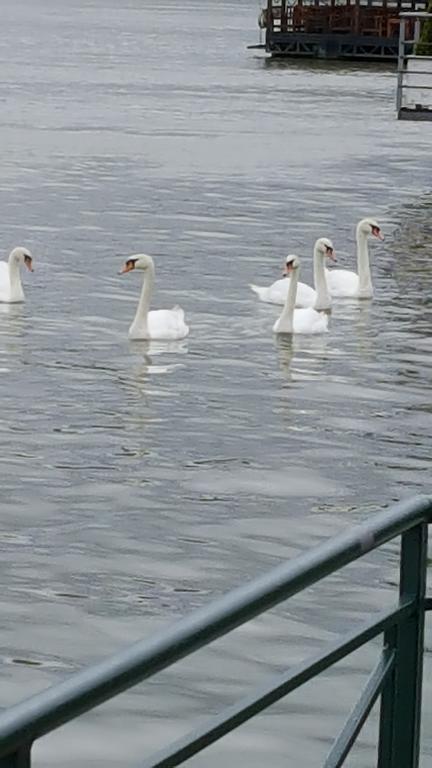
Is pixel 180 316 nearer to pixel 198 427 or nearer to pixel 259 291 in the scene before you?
pixel 259 291

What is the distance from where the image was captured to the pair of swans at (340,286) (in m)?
19.2

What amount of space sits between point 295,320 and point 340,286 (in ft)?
8.42

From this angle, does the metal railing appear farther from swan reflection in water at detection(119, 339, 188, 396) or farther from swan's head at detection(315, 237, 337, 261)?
swan's head at detection(315, 237, 337, 261)

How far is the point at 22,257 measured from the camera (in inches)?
760

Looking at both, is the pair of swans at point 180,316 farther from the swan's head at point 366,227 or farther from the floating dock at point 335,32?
the floating dock at point 335,32

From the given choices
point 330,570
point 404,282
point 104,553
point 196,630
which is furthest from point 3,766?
point 404,282

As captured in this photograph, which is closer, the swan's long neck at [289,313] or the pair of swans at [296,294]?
the pair of swans at [296,294]

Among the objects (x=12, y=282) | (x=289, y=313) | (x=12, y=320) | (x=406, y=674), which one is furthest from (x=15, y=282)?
(x=406, y=674)

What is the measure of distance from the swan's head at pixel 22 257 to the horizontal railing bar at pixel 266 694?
15.6 metres

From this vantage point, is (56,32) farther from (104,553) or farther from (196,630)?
(196,630)

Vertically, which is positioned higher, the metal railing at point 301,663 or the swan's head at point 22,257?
the metal railing at point 301,663

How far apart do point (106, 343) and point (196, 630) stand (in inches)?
556

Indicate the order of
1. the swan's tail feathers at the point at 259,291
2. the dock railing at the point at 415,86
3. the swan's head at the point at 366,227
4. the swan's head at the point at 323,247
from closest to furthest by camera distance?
the swan's tail feathers at the point at 259,291 < the swan's head at the point at 323,247 < the swan's head at the point at 366,227 < the dock railing at the point at 415,86

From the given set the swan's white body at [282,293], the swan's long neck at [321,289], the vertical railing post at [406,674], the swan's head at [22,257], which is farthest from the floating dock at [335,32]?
the vertical railing post at [406,674]
